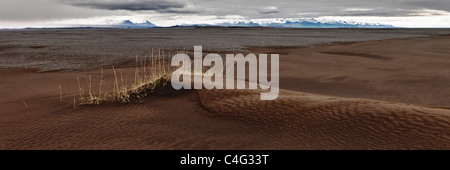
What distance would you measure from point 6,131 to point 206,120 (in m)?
3.16

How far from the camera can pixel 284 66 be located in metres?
14.8

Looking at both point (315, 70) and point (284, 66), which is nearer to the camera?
point (315, 70)

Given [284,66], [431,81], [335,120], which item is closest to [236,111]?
[335,120]

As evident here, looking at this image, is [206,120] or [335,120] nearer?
[335,120]

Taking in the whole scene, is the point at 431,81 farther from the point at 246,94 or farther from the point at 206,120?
the point at 206,120

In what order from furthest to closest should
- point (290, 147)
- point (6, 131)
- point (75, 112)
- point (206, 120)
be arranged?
point (75, 112) < point (206, 120) < point (6, 131) < point (290, 147)
